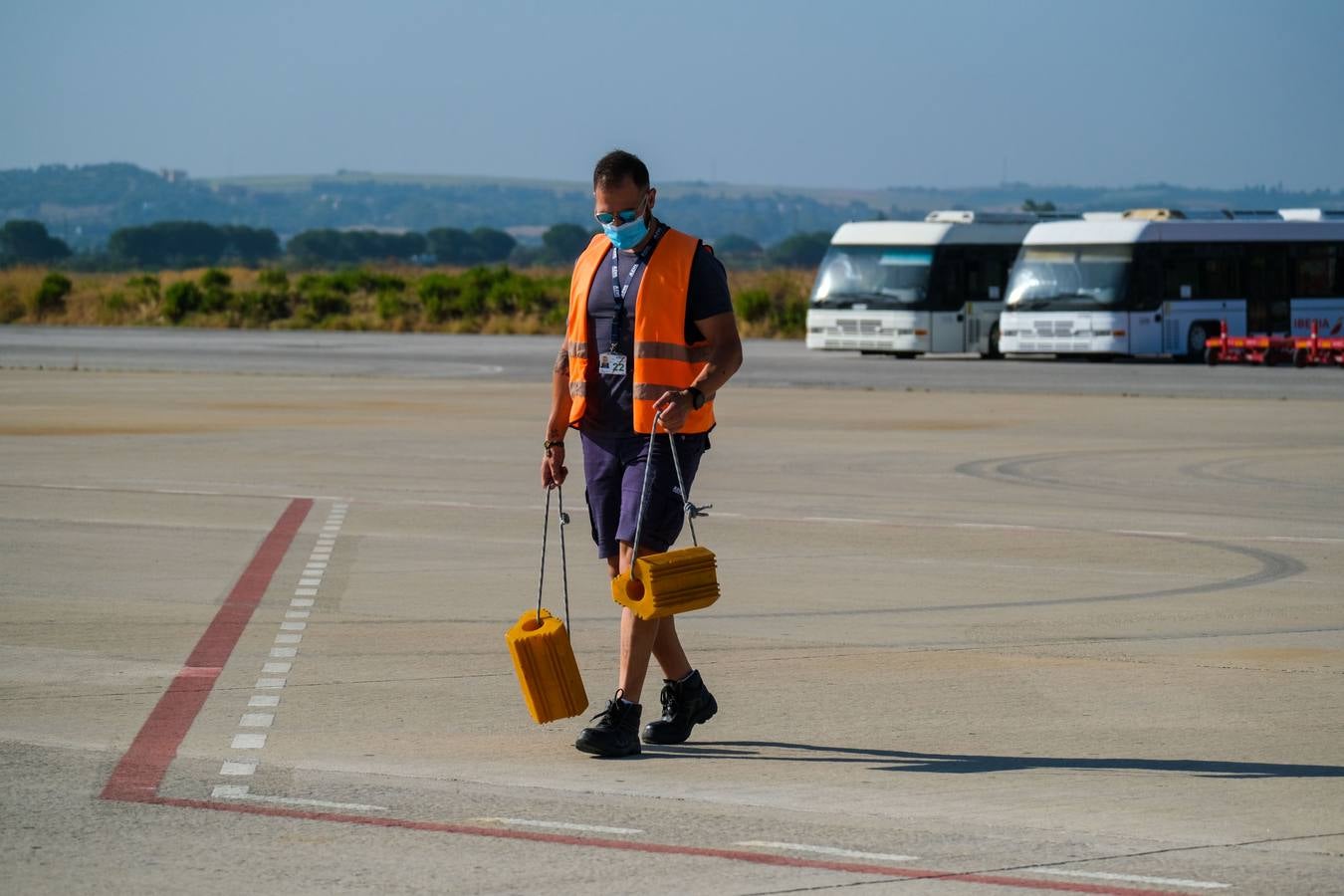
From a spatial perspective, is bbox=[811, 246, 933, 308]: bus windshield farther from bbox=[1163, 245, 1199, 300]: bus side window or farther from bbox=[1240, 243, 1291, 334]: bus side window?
bbox=[1240, 243, 1291, 334]: bus side window

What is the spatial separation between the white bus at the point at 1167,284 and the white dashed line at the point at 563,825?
1476 inches

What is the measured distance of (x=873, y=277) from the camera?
4622 centimetres

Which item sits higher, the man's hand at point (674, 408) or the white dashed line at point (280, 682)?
the man's hand at point (674, 408)

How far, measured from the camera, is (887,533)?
14.4 m

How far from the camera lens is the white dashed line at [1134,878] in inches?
226

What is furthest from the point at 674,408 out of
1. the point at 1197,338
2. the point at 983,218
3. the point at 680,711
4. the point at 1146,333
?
the point at 983,218

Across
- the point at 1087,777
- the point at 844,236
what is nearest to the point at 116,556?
the point at 1087,777

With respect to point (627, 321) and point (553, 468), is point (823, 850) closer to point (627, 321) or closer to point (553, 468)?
point (627, 321)

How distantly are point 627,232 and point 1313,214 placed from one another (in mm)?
41042

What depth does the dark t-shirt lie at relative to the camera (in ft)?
25.5

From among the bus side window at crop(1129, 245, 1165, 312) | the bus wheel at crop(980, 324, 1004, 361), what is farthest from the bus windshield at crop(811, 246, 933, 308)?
the bus side window at crop(1129, 245, 1165, 312)

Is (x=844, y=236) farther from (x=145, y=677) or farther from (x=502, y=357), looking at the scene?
(x=145, y=677)

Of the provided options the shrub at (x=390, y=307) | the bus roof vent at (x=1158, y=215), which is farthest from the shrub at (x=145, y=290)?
the bus roof vent at (x=1158, y=215)

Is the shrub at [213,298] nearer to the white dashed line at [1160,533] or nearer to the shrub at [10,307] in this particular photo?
the shrub at [10,307]
